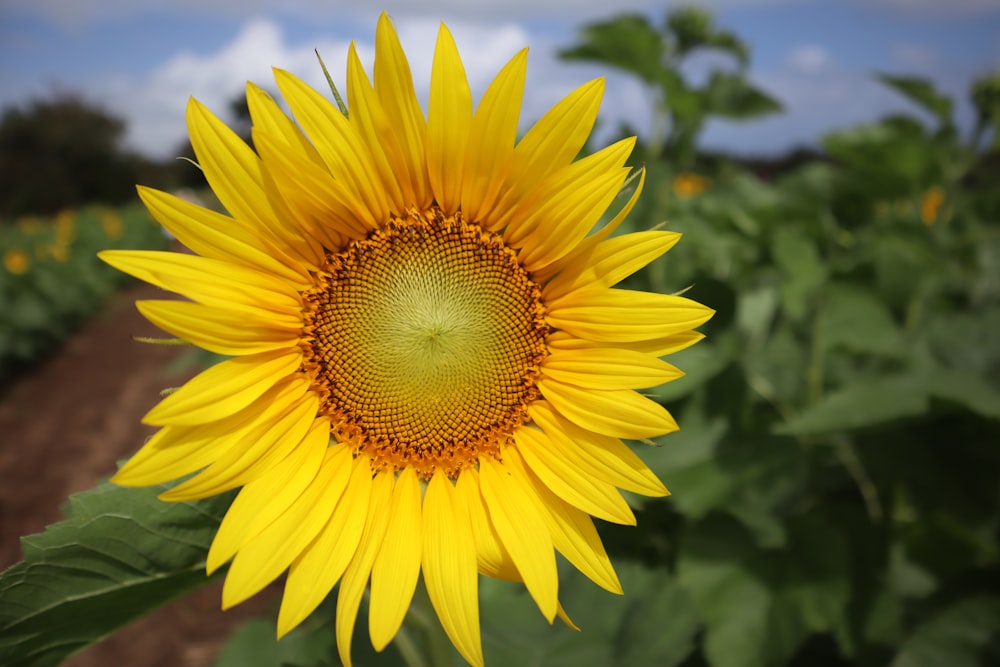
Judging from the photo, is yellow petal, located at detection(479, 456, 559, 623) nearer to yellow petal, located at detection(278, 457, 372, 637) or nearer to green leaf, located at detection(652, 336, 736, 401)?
yellow petal, located at detection(278, 457, 372, 637)

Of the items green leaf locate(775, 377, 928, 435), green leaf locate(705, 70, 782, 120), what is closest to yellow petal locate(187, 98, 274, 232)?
green leaf locate(775, 377, 928, 435)

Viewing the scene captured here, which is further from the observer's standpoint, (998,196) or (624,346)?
(998,196)

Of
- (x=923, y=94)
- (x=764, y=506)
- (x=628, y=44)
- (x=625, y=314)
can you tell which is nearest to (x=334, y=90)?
Answer: (x=625, y=314)

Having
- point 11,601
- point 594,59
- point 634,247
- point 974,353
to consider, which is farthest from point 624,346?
point 594,59

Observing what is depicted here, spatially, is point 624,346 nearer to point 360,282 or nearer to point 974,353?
point 360,282

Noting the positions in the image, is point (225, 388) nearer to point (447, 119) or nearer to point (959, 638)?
point (447, 119)

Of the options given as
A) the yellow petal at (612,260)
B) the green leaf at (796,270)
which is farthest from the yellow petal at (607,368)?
the green leaf at (796,270)
